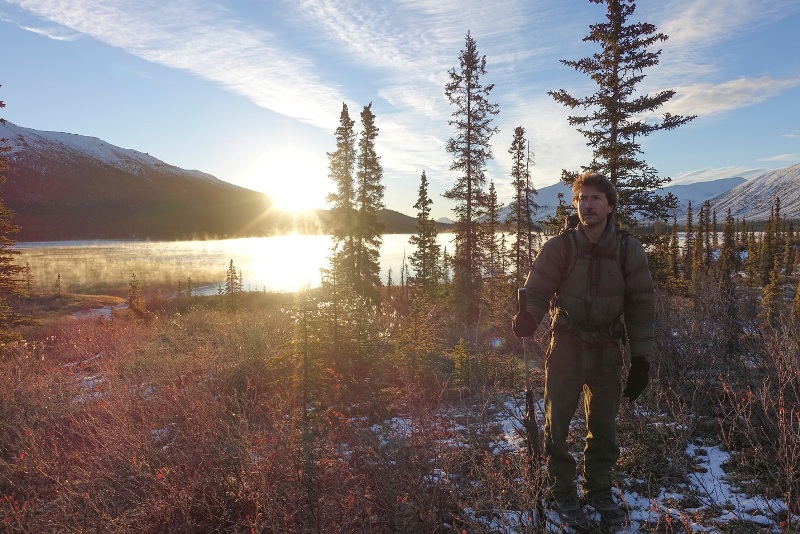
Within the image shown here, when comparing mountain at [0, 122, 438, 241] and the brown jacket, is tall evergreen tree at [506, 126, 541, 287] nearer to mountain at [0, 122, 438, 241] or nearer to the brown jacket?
the brown jacket

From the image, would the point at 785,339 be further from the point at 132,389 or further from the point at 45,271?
the point at 45,271

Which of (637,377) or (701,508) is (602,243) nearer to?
(637,377)

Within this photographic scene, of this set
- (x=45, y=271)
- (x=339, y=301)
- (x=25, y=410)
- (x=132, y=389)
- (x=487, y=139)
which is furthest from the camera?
(x=45, y=271)

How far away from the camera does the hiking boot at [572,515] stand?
339 cm

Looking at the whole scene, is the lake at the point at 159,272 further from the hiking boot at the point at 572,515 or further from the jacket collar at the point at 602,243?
the hiking boot at the point at 572,515

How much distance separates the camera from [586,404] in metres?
3.69

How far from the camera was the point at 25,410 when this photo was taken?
6.43 metres

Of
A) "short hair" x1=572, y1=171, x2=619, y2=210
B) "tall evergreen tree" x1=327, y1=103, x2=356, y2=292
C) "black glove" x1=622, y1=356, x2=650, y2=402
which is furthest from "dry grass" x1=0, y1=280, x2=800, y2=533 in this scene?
"tall evergreen tree" x1=327, y1=103, x2=356, y2=292

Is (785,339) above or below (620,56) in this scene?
below

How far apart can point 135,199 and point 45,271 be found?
132 meters

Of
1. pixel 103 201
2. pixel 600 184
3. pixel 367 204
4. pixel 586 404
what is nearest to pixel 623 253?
pixel 600 184

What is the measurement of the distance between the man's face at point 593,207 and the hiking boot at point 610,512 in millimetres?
2340

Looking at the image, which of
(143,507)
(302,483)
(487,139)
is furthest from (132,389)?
(487,139)

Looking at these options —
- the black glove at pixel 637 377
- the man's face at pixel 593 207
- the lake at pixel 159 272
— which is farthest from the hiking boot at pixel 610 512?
the lake at pixel 159 272
